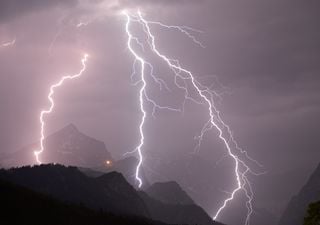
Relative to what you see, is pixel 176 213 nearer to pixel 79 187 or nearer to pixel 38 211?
pixel 79 187

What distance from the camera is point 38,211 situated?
284 feet

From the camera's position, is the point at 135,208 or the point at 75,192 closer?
the point at 75,192

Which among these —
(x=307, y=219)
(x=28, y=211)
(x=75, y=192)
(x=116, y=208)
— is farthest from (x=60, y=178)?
(x=307, y=219)

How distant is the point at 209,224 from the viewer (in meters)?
186

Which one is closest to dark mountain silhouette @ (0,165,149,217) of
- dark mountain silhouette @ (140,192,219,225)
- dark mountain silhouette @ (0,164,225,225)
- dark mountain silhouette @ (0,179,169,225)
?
dark mountain silhouette @ (0,164,225,225)

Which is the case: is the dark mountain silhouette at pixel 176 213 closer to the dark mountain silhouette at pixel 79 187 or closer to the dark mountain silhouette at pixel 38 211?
the dark mountain silhouette at pixel 79 187

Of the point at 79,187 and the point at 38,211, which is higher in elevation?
the point at 38,211

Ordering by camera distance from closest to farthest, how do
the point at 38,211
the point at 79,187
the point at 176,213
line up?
the point at 38,211
the point at 79,187
the point at 176,213

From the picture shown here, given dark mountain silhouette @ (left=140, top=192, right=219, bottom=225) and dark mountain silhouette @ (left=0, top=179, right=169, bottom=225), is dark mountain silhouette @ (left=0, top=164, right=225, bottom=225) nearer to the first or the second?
dark mountain silhouette @ (left=0, top=179, right=169, bottom=225)

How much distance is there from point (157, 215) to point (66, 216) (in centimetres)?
9038

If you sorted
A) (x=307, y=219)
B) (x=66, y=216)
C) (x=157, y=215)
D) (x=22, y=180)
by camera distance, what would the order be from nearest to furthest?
(x=307, y=219)
(x=66, y=216)
(x=22, y=180)
(x=157, y=215)

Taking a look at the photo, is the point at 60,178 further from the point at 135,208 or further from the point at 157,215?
the point at 157,215

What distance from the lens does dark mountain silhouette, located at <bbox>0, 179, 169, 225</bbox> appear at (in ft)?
265

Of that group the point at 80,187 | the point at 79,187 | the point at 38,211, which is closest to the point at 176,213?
the point at 80,187
